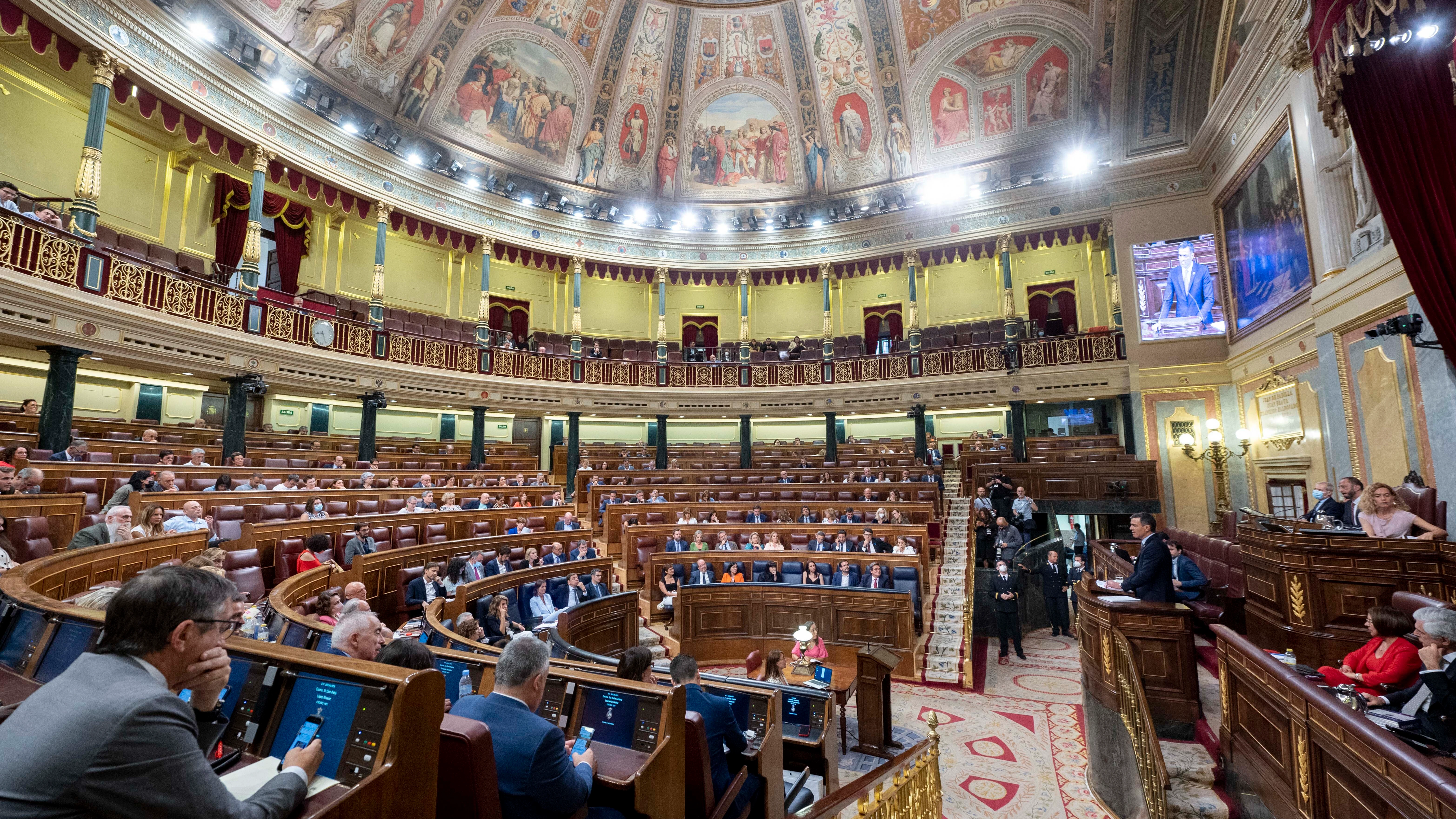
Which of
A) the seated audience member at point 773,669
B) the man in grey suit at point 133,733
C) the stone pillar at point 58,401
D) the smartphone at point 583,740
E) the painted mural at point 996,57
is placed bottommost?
→ the seated audience member at point 773,669

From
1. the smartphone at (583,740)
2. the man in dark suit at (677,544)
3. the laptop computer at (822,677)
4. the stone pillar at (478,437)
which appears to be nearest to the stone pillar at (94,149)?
the stone pillar at (478,437)

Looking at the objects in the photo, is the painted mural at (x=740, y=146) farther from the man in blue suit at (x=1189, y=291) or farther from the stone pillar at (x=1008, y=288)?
the man in blue suit at (x=1189, y=291)

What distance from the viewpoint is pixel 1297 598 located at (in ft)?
16.6

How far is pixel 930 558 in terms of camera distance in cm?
1046

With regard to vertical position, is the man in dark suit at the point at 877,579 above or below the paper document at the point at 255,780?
below

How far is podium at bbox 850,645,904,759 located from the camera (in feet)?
20.1

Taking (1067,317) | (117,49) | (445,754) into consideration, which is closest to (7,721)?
(445,754)

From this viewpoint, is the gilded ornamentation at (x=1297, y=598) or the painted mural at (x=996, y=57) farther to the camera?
the painted mural at (x=996, y=57)

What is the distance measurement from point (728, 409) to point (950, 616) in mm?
10350

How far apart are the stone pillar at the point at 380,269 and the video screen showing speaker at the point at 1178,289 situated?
16.4 metres

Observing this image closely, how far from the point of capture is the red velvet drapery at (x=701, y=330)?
2114 cm

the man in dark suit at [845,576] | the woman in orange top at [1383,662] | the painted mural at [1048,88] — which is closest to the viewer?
the woman in orange top at [1383,662]

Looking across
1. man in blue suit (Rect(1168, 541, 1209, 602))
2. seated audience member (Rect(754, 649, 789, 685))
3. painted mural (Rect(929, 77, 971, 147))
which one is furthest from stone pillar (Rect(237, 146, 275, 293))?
painted mural (Rect(929, 77, 971, 147))

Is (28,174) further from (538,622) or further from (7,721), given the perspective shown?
(7,721)
